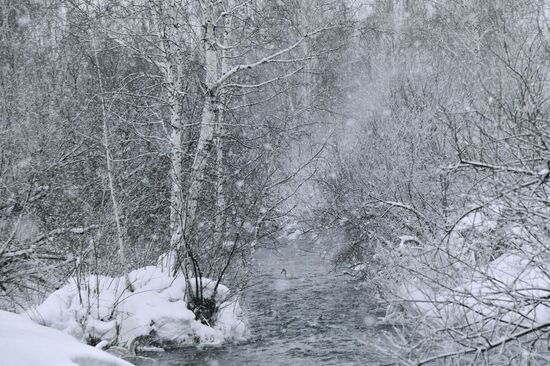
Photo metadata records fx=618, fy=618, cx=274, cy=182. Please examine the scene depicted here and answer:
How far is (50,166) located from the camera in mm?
14305

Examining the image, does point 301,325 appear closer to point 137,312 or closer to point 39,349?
point 137,312

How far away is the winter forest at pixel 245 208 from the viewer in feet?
20.5

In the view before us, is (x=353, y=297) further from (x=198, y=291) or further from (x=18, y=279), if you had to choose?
(x=18, y=279)

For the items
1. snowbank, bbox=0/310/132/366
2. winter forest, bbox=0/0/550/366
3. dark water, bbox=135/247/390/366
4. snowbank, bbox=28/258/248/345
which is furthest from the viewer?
dark water, bbox=135/247/390/366

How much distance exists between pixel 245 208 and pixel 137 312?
11.6 ft

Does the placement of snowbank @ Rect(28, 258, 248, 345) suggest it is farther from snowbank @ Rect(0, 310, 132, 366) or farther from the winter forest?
snowbank @ Rect(0, 310, 132, 366)

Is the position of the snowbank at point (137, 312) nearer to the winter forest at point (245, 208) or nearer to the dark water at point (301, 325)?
the winter forest at point (245, 208)

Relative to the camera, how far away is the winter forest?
6258 millimetres

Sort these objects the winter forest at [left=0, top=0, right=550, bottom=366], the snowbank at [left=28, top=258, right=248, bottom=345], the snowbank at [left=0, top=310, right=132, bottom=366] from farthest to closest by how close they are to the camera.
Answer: the snowbank at [left=28, top=258, right=248, bottom=345] < the winter forest at [left=0, top=0, right=550, bottom=366] < the snowbank at [left=0, top=310, right=132, bottom=366]

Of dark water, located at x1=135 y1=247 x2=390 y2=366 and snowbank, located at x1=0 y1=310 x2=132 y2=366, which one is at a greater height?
snowbank, located at x1=0 y1=310 x2=132 y2=366

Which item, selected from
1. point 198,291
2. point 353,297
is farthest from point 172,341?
point 353,297

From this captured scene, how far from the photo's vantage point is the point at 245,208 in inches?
512

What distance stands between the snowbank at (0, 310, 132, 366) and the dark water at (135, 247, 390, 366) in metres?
3.41

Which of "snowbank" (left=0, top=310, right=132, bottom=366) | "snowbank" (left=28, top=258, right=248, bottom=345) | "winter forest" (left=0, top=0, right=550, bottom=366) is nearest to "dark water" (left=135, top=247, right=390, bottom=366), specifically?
"winter forest" (left=0, top=0, right=550, bottom=366)
